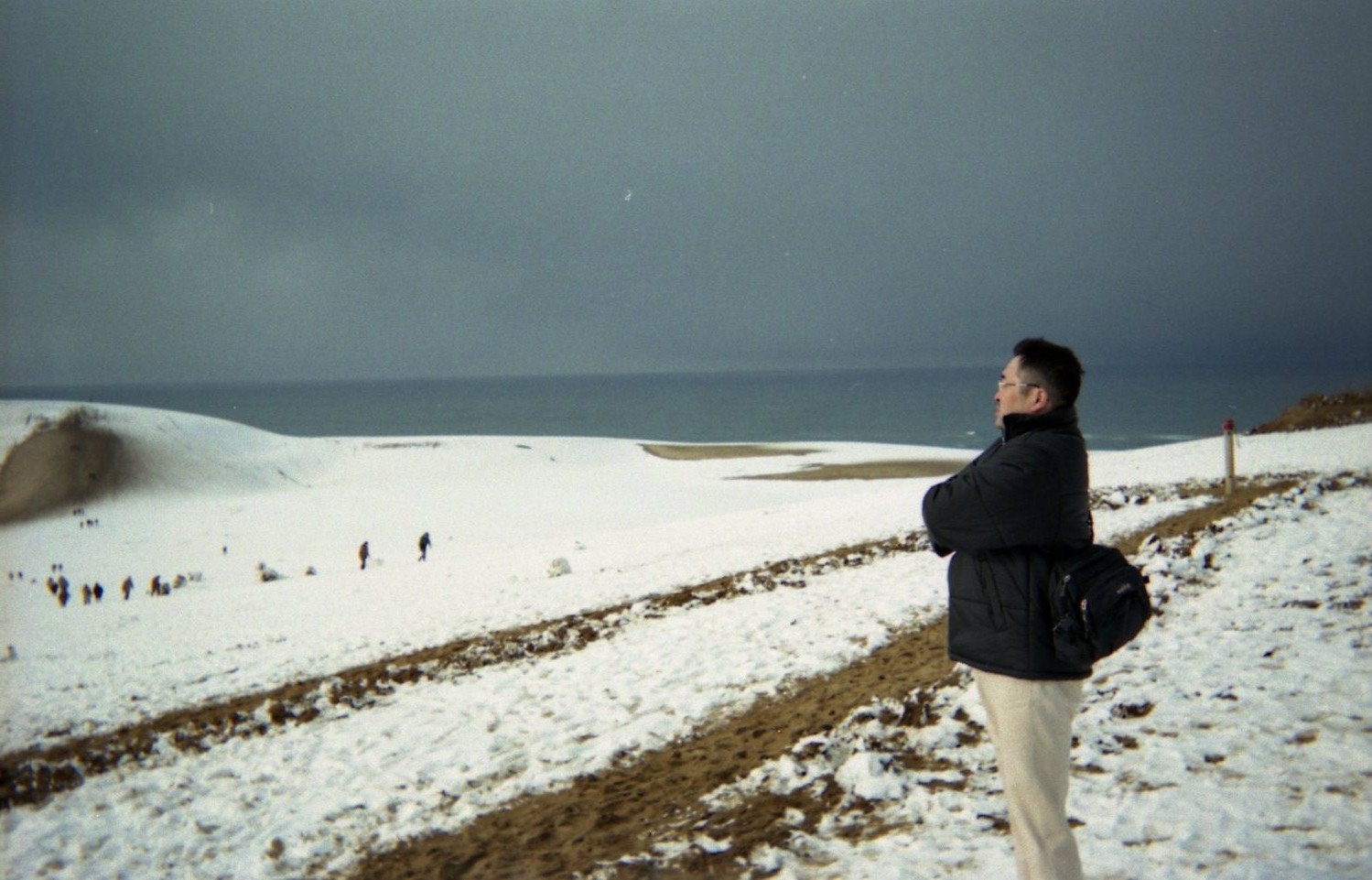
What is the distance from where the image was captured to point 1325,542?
35.4 ft

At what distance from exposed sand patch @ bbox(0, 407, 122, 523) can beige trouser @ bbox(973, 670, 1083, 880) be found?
49816mm

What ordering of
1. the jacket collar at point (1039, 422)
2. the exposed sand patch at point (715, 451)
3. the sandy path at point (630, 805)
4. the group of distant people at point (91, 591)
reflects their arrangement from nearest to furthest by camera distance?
1. the jacket collar at point (1039, 422)
2. the sandy path at point (630, 805)
3. the group of distant people at point (91, 591)
4. the exposed sand patch at point (715, 451)

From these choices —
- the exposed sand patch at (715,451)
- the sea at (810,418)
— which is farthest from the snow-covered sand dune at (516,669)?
the sea at (810,418)

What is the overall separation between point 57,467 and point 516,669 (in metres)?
48.3

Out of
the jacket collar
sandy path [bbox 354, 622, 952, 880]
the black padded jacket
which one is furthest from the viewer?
sandy path [bbox 354, 622, 952, 880]

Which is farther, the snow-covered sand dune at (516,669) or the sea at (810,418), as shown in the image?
the sea at (810,418)

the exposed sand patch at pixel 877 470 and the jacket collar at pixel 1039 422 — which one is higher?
the jacket collar at pixel 1039 422

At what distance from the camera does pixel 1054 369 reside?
3.26m

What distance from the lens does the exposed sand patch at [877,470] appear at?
4453 cm

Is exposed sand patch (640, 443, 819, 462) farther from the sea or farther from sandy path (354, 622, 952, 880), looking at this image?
sandy path (354, 622, 952, 880)

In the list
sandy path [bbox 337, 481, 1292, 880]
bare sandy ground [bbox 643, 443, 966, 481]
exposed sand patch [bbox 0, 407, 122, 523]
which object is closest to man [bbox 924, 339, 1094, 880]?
sandy path [bbox 337, 481, 1292, 880]

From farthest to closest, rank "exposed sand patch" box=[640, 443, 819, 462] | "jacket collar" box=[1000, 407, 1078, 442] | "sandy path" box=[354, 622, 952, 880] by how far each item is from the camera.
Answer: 1. "exposed sand patch" box=[640, 443, 819, 462]
2. "sandy path" box=[354, 622, 952, 880]
3. "jacket collar" box=[1000, 407, 1078, 442]

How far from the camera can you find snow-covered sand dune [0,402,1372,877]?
5949mm

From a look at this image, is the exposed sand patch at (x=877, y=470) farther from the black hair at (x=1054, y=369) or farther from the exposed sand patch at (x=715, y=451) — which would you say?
the black hair at (x=1054, y=369)
